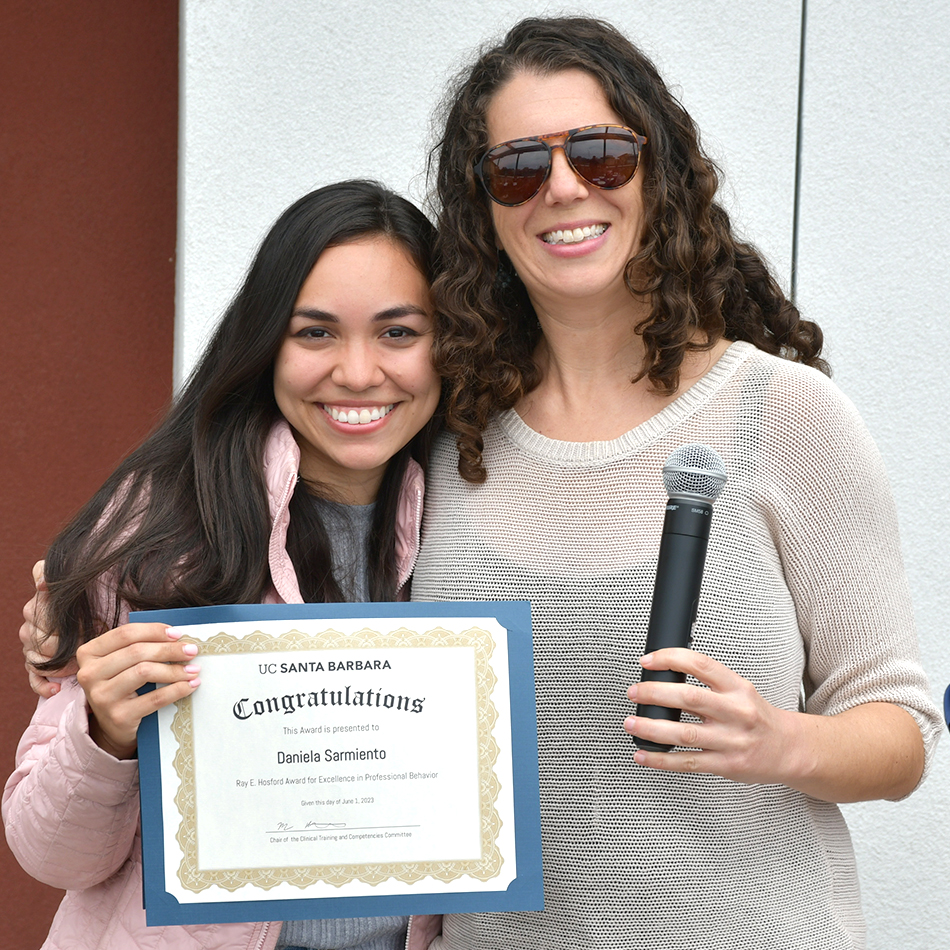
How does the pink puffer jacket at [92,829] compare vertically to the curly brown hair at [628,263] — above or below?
below

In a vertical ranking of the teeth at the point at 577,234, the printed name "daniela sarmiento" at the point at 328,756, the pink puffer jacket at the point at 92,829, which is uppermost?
the teeth at the point at 577,234

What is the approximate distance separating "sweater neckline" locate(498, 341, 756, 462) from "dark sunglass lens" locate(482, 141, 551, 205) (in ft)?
1.50

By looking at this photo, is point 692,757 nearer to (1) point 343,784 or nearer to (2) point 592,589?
(2) point 592,589

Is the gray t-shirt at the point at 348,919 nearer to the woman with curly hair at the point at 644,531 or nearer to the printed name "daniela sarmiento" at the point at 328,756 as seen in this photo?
the woman with curly hair at the point at 644,531

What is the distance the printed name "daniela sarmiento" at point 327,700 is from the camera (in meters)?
1.43

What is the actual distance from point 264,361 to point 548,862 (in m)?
1.05

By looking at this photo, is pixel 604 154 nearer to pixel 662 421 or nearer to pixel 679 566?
pixel 662 421

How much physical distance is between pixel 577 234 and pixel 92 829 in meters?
1.34

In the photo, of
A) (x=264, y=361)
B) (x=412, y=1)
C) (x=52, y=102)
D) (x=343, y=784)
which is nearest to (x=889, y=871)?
(x=343, y=784)

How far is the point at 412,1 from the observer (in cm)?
297

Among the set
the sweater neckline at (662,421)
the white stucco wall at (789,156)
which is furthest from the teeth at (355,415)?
the white stucco wall at (789,156)

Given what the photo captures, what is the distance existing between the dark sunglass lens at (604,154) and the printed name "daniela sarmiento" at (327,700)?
97 cm

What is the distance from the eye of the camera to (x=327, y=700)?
143 centimetres
